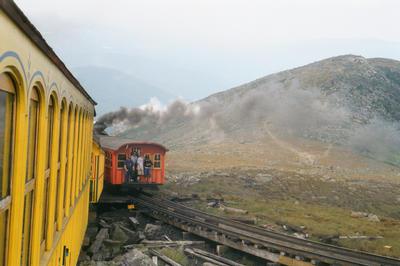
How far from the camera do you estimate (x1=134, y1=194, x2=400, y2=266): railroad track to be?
11969 millimetres

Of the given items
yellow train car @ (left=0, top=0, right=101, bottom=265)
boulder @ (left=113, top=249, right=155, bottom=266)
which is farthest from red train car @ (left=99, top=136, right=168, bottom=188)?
yellow train car @ (left=0, top=0, right=101, bottom=265)

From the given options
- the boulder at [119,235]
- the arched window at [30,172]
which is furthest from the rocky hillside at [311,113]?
the arched window at [30,172]

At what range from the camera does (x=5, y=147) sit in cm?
306

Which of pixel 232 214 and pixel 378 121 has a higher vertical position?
pixel 378 121

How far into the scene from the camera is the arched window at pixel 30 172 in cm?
386

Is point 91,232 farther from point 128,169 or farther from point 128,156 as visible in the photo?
point 128,156

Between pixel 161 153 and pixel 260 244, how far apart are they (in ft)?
33.6

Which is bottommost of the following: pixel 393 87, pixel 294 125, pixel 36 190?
pixel 36 190

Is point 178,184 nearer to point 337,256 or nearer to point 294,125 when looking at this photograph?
point 337,256

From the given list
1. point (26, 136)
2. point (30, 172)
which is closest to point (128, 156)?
point (30, 172)

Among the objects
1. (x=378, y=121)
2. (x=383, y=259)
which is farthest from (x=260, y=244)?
(x=378, y=121)

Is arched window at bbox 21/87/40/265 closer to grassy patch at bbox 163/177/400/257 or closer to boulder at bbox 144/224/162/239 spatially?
boulder at bbox 144/224/162/239

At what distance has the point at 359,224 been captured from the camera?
20.1 metres

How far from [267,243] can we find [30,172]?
1051 cm
